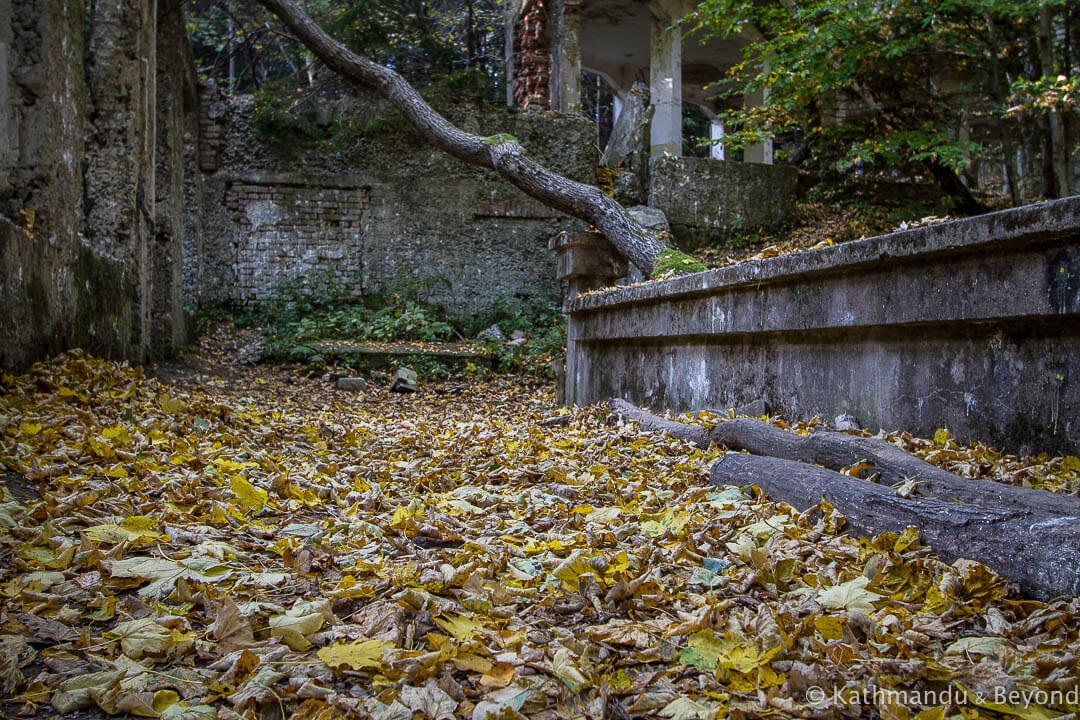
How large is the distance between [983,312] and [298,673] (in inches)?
104

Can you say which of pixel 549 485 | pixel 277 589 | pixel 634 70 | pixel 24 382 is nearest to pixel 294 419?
pixel 24 382

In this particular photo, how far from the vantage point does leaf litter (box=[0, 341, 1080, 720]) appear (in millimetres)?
1432

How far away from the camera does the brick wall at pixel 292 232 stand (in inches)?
443

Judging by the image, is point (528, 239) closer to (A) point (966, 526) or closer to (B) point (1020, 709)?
(A) point (966, 526)

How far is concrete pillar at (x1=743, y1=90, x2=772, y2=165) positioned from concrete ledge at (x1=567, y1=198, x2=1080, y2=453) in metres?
11.1

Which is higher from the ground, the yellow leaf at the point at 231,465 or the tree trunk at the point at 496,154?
the tree trunk at the point at 496,154

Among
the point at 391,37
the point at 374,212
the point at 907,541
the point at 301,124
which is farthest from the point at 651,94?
the point at 907,541

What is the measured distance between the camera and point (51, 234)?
16.5 ft

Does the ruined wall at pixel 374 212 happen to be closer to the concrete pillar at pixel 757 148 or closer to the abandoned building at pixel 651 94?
the abandoned building at pixel 651 94

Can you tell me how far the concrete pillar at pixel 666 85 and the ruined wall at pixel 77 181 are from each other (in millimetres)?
8640

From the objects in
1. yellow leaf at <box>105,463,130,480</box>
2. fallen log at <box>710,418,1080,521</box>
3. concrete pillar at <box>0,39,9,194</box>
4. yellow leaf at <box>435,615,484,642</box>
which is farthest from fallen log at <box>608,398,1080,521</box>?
concrete pillar at <box>0,39,9,194</box>

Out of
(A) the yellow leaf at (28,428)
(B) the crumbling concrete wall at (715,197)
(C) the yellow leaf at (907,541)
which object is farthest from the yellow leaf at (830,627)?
(B) the crumbling concrete wall at (715,197)

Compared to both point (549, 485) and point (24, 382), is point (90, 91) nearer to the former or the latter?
point (24, 382)

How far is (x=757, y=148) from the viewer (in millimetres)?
16297
